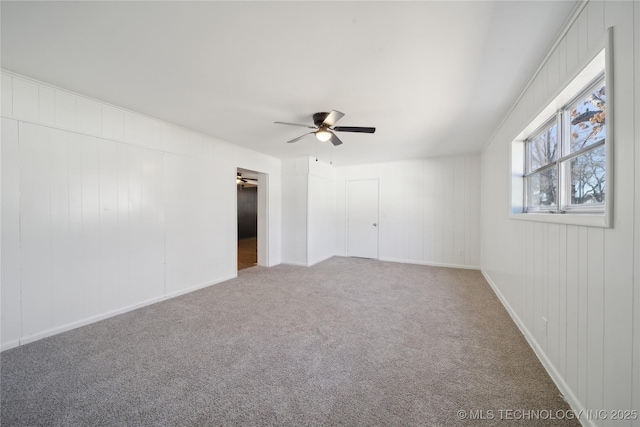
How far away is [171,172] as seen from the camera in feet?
10.7

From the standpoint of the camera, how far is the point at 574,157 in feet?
5.44

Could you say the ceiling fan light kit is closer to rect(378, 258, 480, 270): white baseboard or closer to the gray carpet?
the gray carpet

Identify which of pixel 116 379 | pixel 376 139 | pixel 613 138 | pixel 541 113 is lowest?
pixel 116 379

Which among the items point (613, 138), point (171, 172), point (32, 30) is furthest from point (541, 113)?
point (171, 172)

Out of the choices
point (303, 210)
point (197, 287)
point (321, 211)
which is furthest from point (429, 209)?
point (197, 287)

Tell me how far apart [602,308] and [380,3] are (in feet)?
6.64

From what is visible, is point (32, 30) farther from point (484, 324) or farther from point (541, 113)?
point (484, 324)

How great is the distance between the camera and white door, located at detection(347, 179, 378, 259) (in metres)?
5.79

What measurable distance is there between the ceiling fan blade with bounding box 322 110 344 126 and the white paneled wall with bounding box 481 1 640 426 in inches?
65.9

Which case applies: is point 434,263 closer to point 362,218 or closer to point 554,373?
point 362,218

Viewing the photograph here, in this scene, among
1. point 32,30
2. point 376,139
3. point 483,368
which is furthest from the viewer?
point 376,139

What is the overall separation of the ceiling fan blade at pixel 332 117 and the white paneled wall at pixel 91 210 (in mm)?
2171

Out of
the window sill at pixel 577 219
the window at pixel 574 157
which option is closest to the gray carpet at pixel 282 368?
the window sill at pixel 577 219

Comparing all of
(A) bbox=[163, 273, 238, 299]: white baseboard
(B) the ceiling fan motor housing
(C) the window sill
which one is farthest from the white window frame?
(A) bbox=[163, 273, 238, 299]: white baseboard
